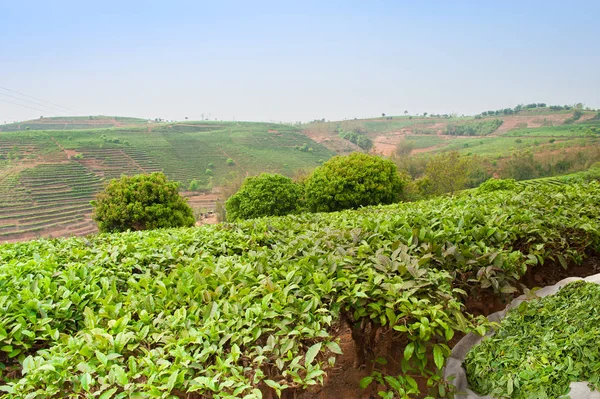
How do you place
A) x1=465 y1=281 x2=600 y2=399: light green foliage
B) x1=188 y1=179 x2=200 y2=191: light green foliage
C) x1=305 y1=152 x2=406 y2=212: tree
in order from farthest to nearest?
x1=188 y1=179 x2=200 y2=191: light green foliage < x1=305 y1=152 x2=406 y2=212: tree < x1=465 y1=281 x2=600 y2=399: light green foliage

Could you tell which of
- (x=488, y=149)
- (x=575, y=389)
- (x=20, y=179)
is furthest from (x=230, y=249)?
(x=488, y=149)

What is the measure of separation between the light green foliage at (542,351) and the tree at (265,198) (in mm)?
9062

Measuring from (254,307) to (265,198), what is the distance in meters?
9.71

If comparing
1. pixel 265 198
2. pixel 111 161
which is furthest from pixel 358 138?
pixel 265 198

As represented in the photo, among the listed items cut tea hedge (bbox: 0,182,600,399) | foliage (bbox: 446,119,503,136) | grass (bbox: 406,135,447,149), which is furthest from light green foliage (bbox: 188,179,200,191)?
cut tea hedge (bbox: 0,182,600,399)

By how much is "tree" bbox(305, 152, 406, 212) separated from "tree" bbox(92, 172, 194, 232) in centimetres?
→ 373

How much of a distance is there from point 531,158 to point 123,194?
24.1m

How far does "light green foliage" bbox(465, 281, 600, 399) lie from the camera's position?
1.52 m

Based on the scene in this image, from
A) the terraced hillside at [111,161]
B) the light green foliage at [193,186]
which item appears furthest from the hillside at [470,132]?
the light green foliage at [193,186]

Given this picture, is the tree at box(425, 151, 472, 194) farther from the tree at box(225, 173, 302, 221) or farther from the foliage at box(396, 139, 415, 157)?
the foliage at box(396, 139, 415, 157)

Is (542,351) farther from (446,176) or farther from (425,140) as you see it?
(425,140)

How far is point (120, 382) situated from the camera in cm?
110

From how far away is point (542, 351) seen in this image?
5.45 feet

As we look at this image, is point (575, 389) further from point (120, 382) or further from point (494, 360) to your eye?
point (120, 382)
